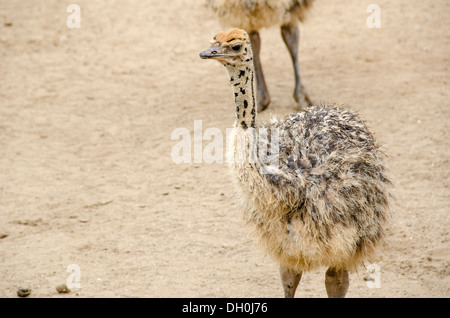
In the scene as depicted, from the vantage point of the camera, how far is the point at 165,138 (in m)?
7.61

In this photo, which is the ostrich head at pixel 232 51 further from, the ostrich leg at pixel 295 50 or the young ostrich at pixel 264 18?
the ostrich leg at pixel 295 50

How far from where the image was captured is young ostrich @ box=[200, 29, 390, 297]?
396 centimetres

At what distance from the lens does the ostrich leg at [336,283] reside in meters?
4.61

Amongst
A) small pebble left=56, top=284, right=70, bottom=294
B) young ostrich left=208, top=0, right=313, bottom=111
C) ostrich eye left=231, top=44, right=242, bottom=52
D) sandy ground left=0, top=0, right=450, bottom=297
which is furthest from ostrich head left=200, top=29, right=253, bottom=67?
young ostrich left=208, top=0, right=313, bottom=111

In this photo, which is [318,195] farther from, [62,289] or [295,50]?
[295,50]

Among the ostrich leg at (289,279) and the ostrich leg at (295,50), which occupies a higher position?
the ostrich leg at (295,50)

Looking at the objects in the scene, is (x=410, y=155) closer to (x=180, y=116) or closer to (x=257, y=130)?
(x=180, y=116)

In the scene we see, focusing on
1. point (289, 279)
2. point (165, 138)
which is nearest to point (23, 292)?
point (289, 279)

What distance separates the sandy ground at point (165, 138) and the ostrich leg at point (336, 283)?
0.55 meters

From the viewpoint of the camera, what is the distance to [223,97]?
8.57m

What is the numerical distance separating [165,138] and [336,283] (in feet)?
11.5

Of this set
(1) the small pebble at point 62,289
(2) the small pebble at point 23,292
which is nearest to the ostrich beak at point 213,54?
(1) the small pebble at point 62,289

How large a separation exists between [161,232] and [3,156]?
93.3 inches

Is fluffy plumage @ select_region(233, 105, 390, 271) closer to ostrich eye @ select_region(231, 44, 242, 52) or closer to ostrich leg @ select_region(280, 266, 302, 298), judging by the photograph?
ostrich leg @ select_region(280, 266, 302, 298)
